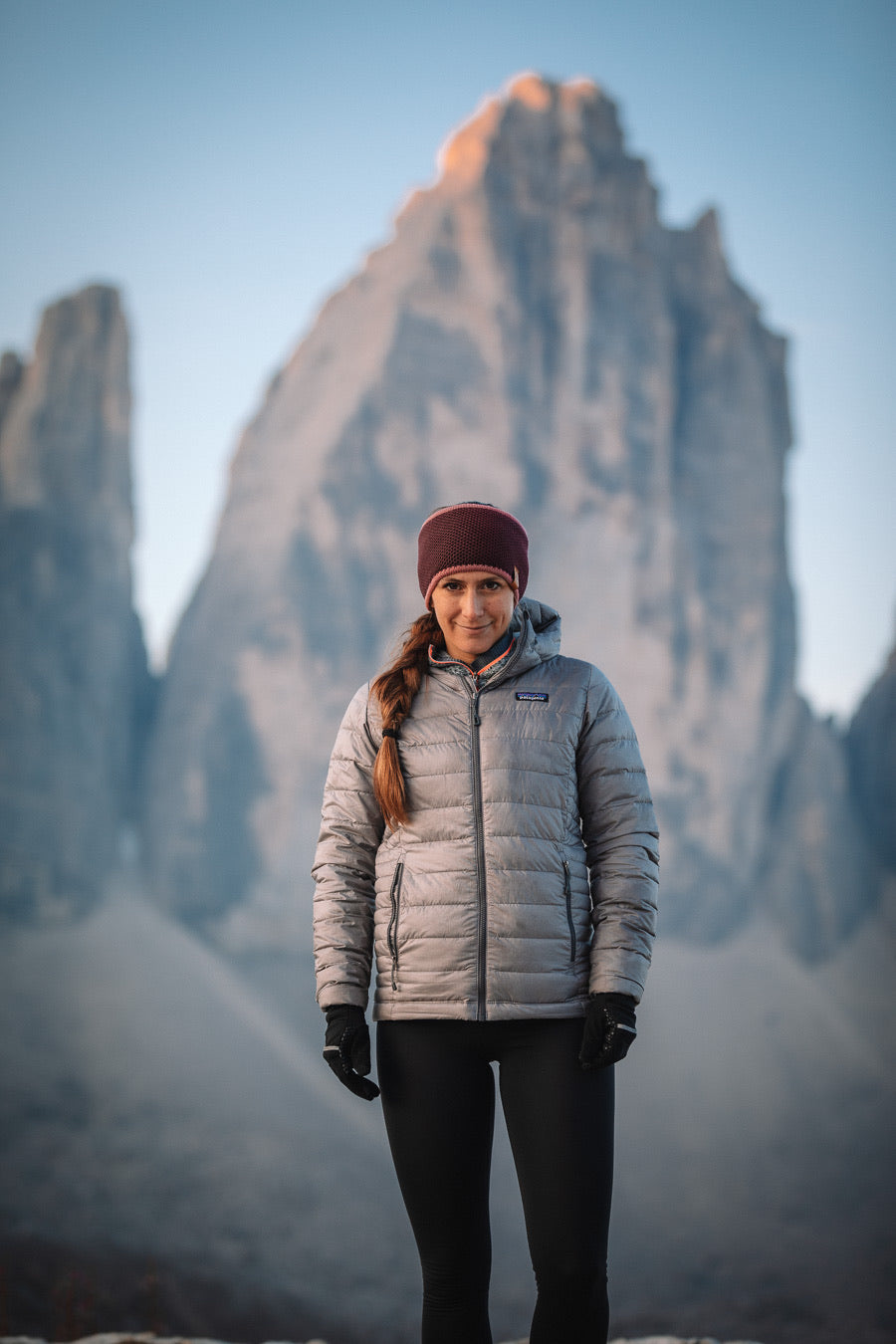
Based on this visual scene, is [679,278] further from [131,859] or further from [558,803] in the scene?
[558,803]

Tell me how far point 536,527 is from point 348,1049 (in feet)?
49.5

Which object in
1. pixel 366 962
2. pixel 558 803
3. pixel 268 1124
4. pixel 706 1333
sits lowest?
pixel 706 1333

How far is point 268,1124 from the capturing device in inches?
488

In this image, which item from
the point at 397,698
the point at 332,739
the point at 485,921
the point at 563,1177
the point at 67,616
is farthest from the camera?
the point at 67,616

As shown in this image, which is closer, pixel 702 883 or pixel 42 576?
pixel 42 576

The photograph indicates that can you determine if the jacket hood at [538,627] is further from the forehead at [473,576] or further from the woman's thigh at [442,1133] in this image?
the woman's thigh at [442,1133]

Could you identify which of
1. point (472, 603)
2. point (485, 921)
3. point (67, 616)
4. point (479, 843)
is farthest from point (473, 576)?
point (67, 616)

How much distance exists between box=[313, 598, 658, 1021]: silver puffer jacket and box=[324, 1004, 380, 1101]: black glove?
0.09 ft

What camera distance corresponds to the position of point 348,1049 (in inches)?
51.3

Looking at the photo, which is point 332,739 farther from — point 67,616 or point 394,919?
→ point 394,919

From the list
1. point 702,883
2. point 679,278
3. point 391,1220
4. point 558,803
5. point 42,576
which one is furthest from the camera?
point 679,278

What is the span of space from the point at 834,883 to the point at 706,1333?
8414mm

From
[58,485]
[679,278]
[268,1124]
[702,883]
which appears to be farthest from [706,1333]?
[679,278]

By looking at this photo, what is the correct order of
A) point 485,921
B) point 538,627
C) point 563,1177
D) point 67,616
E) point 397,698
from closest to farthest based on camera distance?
point 563,1177 < point 485,921 < point 397,698 < point 538,627 < point 67,616
